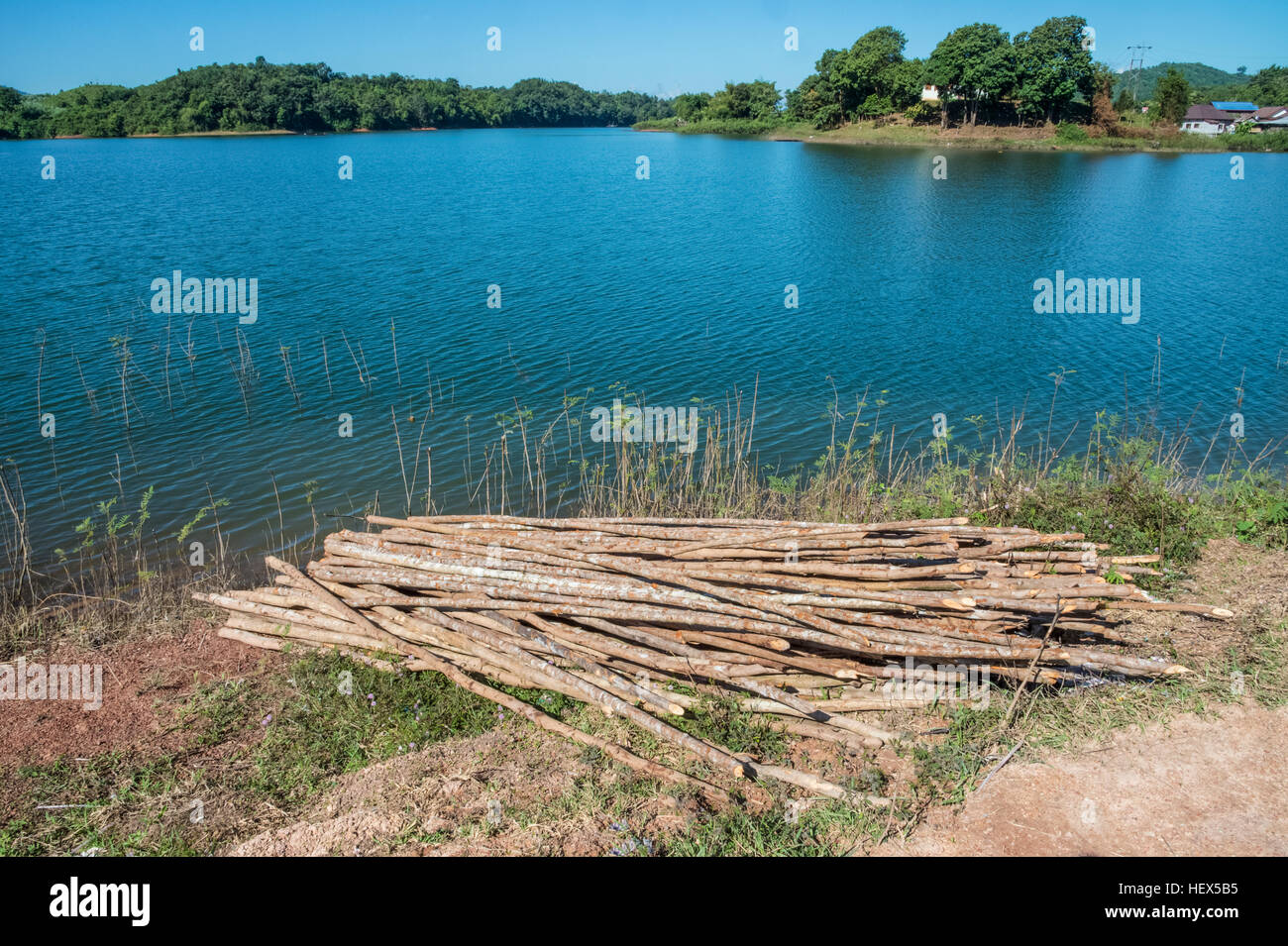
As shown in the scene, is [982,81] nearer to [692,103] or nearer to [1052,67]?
[1052,67]

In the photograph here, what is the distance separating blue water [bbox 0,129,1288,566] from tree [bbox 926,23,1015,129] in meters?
38.1

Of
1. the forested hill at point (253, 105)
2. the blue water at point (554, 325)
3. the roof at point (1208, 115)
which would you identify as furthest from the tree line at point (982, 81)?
the forested hill at point (253, 105)

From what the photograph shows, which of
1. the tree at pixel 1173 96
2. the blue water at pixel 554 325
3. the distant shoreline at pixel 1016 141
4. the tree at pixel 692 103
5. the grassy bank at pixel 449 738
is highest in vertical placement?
the tree at pixel 692 103

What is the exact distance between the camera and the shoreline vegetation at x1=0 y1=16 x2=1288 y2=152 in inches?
2800

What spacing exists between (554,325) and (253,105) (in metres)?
99.3

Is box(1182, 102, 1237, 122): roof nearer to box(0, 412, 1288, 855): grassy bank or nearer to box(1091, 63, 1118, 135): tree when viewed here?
box(1091, 63, 1118, 135): tree

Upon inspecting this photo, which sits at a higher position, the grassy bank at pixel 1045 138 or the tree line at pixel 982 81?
the tree line at pixel 982 81

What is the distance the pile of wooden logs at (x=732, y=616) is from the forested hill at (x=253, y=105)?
10913 cm

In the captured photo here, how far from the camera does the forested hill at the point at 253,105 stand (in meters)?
88.3

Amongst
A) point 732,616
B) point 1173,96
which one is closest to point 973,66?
point 1173,96

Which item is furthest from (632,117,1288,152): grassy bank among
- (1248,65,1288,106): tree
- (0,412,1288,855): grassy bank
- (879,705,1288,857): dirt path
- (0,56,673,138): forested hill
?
(879,705,1288,857): dirt path

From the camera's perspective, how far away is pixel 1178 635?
6.79 metres

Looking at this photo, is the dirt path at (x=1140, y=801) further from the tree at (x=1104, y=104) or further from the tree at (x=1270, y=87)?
the tree at (x=1270, y=87)
